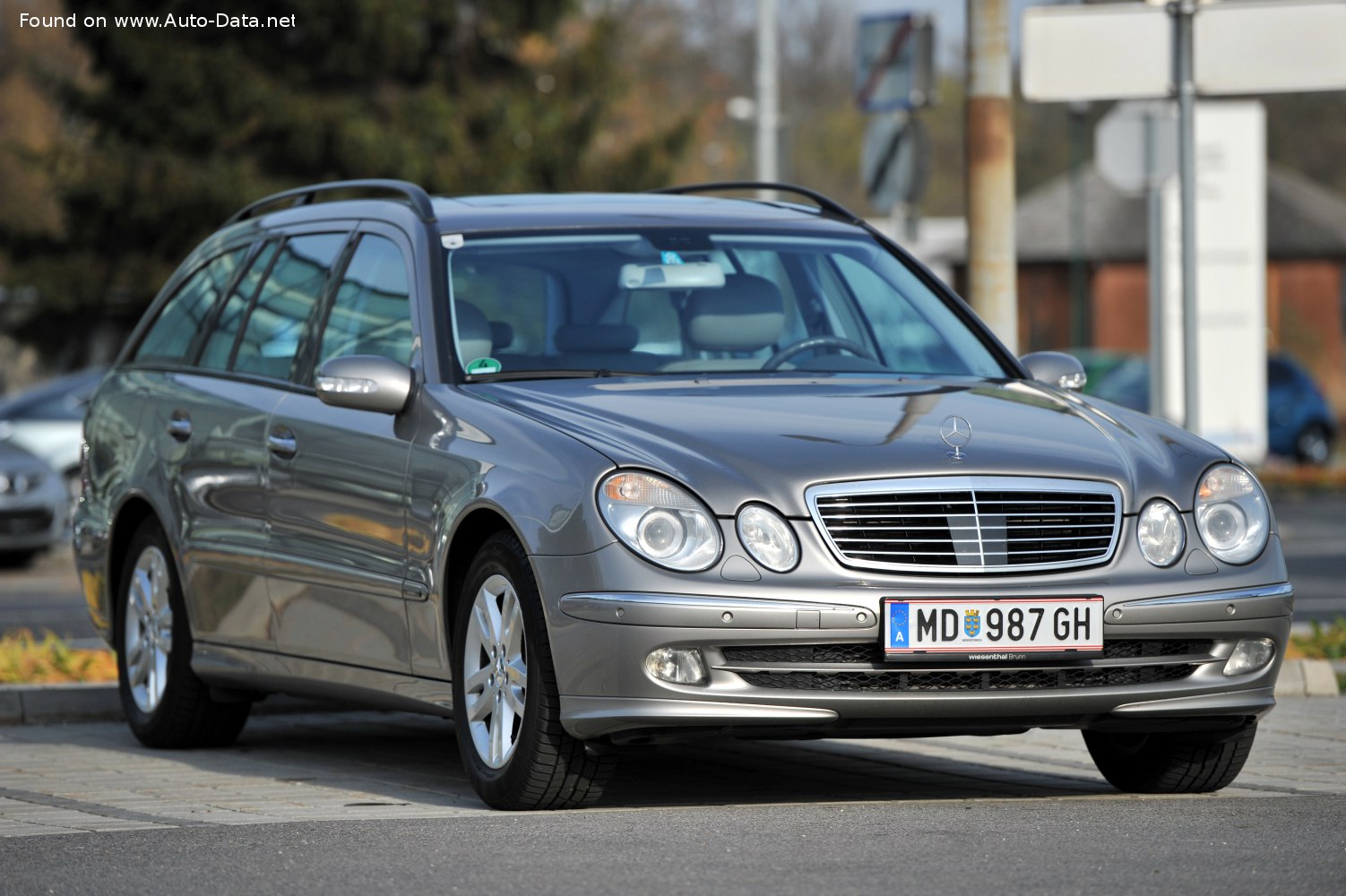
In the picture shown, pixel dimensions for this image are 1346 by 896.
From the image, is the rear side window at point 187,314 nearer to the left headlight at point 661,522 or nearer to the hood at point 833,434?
the hood at point 833,434

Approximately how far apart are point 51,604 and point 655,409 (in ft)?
31.2

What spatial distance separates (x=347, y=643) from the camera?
736 cm

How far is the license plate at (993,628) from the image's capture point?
6.03m

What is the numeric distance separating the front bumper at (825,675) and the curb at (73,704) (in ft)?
11.5

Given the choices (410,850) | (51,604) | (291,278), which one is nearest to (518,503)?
(410,850)

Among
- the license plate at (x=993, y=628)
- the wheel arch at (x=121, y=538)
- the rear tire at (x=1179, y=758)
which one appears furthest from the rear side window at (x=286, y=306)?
the rear tire at (x=1179, y=758)

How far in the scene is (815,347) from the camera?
7426 mm

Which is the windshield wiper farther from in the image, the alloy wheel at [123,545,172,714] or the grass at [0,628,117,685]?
the grass at [0,628,117,685]

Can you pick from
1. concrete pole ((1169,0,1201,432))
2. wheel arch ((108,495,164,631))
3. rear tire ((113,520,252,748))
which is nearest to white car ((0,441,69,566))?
wheel arch ((108,495,164,631))

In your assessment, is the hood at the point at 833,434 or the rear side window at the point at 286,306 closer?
the hood at the point at 833,434

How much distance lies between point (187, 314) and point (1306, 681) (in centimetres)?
431

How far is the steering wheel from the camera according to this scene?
7.34 m

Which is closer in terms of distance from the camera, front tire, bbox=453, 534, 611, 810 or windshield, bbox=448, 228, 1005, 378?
front tire, bbox=453, 534, 611, 810

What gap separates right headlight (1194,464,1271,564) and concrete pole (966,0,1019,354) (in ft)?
16.2
